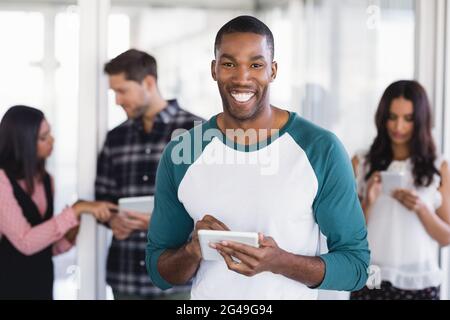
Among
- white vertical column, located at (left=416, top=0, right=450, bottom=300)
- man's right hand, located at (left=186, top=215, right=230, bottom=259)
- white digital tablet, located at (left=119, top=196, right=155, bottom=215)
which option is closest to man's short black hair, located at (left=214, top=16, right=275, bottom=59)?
man's right hand, located at (left=186, top=215, right=230, bottom=259)

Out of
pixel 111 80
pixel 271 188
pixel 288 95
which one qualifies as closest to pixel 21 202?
pixel 111 80

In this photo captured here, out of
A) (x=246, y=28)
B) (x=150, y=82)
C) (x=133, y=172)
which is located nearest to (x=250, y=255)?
(x=246, y=28)

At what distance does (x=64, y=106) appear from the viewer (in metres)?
2.35

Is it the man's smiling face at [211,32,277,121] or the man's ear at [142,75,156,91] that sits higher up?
the man's ear at [142,75,156,91]

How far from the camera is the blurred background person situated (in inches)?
82.5

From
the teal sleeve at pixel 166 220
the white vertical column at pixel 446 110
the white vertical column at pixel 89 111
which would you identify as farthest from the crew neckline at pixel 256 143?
the white vertical column at pixel 446 110

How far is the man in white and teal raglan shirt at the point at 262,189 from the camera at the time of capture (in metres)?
1.29

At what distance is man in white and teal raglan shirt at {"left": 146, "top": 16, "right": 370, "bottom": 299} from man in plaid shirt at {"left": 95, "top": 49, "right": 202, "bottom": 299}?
84 cm

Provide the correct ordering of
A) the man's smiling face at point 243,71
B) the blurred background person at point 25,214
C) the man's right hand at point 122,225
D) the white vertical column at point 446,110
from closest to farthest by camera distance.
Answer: the man's smiling face at point 243,71, the blurred background person at point 25,214, the man's right hand at point 122,225, the white vertical column at point 446,110

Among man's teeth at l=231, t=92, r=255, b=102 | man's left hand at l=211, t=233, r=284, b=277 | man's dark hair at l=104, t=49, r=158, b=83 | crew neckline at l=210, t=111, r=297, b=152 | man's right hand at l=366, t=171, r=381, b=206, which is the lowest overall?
man's left hand at l=211, t=233, r=284, b=277

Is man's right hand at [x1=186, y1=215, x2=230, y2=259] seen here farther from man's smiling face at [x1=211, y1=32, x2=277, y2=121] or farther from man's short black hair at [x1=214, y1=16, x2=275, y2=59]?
man's short black hair at [x1=214, y1=16, x2=275, y2=59]

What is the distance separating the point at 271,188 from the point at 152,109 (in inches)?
40.3

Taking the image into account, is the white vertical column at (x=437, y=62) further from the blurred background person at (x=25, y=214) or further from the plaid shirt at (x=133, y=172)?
the blurred background person at (x=25, y=214)

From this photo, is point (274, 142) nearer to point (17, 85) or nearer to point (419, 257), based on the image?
point (419, 257)
